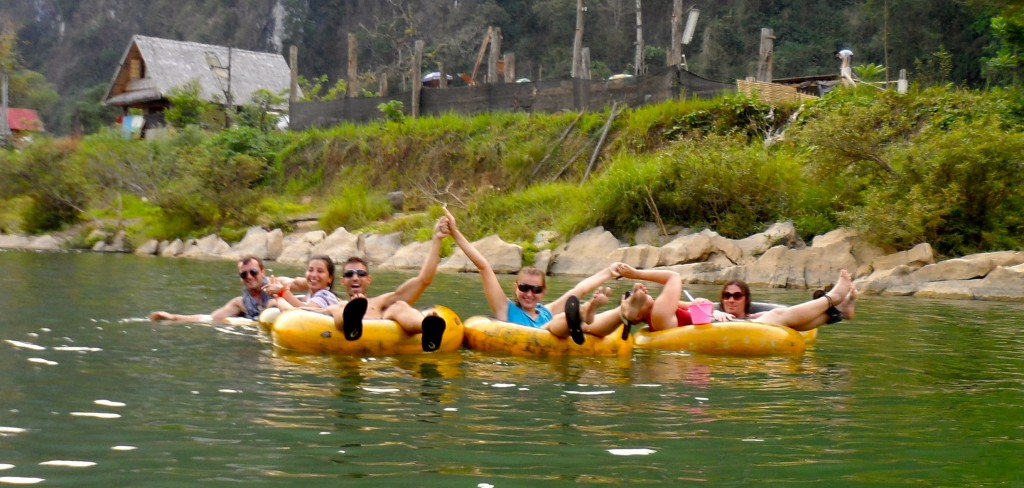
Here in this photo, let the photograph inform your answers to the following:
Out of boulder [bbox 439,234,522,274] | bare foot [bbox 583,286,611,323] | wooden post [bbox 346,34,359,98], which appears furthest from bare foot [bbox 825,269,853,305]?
wooden post [bbox 346,34,359,98]

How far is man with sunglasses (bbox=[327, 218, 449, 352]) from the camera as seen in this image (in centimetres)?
850

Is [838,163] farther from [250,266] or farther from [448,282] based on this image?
[250,266]

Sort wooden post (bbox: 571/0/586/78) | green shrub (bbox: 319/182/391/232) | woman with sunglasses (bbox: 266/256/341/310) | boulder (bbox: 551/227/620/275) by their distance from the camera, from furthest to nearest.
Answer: wooden post (bbox: 571/0/586/78)
green shrub (bbox: 319/182/391/232)
boulder (bbox: 551/227/620/275)
woman with sunglasses (bbox: 266/256/341/310)

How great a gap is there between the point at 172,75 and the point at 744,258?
28465 millimetres

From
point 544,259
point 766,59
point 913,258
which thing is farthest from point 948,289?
point 766,59

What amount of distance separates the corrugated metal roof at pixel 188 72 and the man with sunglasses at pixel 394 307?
107ft

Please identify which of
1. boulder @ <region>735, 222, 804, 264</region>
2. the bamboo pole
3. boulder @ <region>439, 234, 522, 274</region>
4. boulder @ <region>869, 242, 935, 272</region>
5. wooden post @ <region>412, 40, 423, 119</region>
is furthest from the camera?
wooden post @ <region>412, 40, 423, 119</region>

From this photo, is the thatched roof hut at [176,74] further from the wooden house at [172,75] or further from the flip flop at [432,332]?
the flip flop at [432,332]

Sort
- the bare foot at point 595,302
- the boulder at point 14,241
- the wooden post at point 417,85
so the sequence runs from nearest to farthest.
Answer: the bare foot at point 595,302 → the boulder at point 14,241 → the wooden post at point 417,85

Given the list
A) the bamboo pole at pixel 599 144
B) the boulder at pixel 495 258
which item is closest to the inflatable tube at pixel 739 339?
the boulder at pixel 495 258

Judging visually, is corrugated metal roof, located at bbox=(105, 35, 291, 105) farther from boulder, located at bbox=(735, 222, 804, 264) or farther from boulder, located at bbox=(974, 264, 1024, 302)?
boulder, located at bbox=(974, 264, 1024, 302)

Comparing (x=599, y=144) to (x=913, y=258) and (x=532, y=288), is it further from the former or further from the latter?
(x=532, y=288)

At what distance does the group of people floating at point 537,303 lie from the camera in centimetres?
858

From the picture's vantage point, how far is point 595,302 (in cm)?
835
